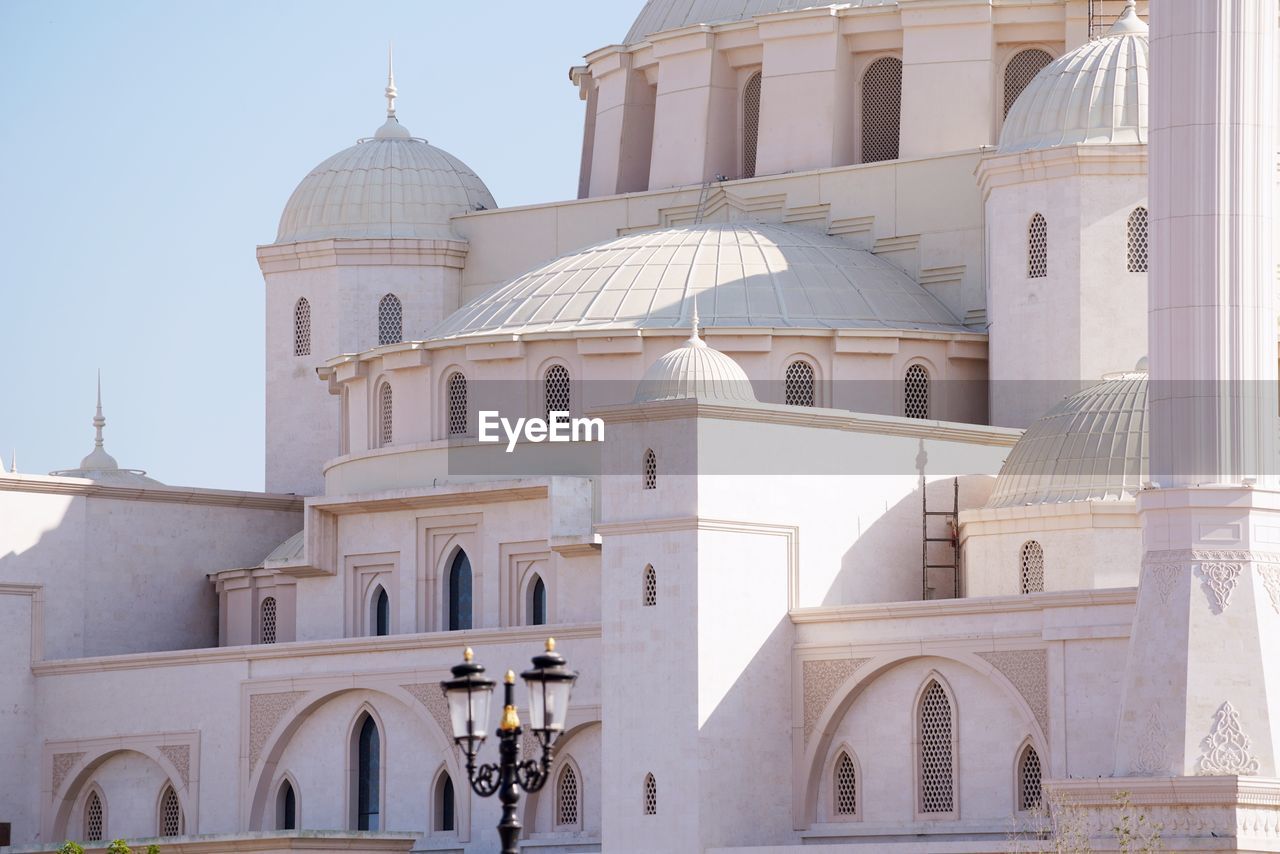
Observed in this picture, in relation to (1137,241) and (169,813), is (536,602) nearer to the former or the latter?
(169,813)

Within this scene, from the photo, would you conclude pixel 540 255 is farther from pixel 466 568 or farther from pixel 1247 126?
pixel 1247 126

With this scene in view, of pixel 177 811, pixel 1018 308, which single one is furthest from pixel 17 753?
pixel 1018 308

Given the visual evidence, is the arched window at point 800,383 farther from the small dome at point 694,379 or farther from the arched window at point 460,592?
the arched window at point 460,592

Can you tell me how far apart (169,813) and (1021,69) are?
1925cm

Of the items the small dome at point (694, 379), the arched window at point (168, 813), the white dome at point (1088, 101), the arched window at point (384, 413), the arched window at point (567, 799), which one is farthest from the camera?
the arched window at point (384, 413)

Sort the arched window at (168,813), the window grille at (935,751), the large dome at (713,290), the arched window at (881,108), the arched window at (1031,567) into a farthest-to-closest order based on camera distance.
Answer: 1. the arched window at (881,108)
2. the arched window at (168,813)
3. the large dome at (713,290)
4. the arched window at (1031,567)
5. the window grille at (935,751)

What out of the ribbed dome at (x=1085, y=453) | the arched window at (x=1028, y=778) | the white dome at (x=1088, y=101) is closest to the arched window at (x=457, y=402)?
the white dome at (x=1088, y=101)

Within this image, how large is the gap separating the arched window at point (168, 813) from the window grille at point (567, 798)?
7.77m

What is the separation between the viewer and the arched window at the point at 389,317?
202 feet

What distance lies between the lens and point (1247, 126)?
40.3m

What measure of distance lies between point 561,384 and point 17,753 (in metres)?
11.4

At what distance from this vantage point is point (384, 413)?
182 feet

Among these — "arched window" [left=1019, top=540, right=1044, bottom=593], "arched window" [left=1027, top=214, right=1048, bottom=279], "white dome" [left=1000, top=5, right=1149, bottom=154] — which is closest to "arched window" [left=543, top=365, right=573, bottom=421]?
"arched window" [left=1027, top=214, right=1048, bottom=279]

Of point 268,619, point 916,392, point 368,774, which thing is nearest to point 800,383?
point 916,392
